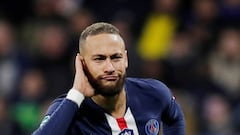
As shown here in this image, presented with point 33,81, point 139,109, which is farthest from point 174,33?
point 139,109

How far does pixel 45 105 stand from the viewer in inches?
374

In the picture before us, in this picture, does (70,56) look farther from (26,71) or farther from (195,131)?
(195,131)

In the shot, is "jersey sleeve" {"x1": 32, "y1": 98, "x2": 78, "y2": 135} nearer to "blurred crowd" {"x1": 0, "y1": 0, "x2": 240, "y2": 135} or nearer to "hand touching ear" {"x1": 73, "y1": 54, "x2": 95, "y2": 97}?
"hand touching ear" {"x1": 73, "y1": 54, "x2": 95, "y2": 97}

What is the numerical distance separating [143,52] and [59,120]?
221 inches

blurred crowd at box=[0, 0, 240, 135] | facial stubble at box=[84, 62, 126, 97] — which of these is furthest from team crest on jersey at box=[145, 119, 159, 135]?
blurred crowd at box=[0, 0, 240, 135]

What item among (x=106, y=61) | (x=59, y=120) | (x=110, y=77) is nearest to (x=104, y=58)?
(x=106, y=61)

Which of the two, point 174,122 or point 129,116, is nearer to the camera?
point 129,116

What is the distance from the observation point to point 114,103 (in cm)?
543

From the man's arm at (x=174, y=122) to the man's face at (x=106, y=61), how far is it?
67cm

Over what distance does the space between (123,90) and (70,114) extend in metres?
0.52

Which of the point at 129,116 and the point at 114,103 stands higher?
the point at 114,103

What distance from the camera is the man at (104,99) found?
5180 millimetres

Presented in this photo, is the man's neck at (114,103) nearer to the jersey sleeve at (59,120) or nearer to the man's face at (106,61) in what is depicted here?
the man's face at (106,61)

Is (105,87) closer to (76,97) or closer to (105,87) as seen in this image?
(105,87)
